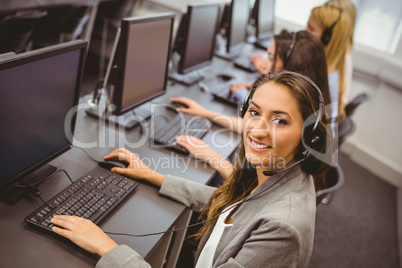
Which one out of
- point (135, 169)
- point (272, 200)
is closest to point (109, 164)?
point (135, 169)

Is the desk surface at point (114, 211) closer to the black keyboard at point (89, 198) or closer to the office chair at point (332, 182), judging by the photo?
the black keyboard at point (89, 198)

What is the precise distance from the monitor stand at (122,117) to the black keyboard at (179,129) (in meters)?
0.13

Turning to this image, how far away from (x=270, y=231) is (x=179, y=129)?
1046 millimetres

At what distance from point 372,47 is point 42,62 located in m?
3.78

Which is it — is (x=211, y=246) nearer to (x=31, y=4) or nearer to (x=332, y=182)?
(x=332, y=182)

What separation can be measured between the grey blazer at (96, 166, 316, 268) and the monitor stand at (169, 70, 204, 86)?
59.4 inches

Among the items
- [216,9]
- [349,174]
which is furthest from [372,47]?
[216,9]

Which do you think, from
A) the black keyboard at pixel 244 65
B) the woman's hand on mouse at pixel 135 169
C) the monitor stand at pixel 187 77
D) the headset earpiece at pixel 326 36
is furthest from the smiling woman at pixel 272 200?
the black keyboard at pixel 244 65

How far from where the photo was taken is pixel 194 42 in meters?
2.54

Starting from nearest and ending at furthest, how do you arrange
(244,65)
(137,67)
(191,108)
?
(137,67)
(191,108)
(244,65)

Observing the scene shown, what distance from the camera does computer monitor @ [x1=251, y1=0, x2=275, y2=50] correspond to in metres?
3.45

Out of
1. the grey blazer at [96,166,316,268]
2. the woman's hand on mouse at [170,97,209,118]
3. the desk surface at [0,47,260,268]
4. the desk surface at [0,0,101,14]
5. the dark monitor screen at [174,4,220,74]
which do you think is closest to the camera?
the grey blazer at [96,166,316,268]

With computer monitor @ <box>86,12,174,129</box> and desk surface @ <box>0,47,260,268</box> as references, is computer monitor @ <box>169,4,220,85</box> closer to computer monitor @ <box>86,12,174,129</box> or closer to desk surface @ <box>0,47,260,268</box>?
computer monitor @ <box>86,12,174,129</box>

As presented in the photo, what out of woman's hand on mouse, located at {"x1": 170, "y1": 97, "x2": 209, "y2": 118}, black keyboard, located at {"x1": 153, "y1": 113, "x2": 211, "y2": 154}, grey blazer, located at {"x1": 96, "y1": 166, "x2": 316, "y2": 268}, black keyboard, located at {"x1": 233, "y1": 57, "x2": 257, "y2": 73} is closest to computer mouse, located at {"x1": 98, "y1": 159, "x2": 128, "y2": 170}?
black keyboard, located at {"x1": 153, "y1": 113, "x2": 211, "y2": 154}
